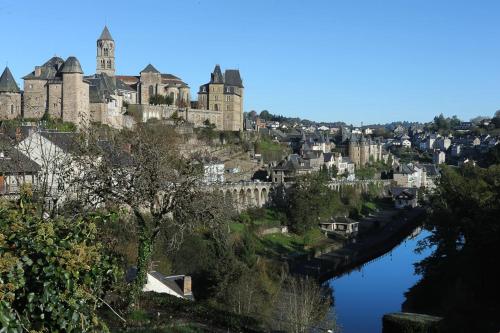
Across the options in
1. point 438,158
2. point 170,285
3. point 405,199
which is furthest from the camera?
point 438,158

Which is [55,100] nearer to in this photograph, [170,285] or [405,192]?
[170,285]

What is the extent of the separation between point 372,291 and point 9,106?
26.8 m

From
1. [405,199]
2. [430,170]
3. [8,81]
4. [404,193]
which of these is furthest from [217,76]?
[430,170]

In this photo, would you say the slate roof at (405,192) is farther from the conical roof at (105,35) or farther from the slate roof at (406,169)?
the conical roof at (105,35)

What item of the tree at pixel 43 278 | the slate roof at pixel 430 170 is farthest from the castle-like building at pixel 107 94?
the slate roof at pixel 430 170

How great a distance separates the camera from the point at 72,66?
40.8 meters

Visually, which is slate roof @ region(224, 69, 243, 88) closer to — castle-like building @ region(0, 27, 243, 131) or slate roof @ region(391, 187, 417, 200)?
castle-like building @ region(0, 27, 243, 131)

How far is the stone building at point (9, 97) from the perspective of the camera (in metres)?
40.7

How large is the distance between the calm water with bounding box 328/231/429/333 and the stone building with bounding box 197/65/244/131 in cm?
2425

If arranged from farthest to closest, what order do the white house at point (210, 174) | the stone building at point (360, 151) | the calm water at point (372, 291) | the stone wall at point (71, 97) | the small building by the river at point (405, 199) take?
the stone building at point (360, 151) < the small building by the river at point (405, 199) < the stone wall at point (71, 97) < the calm water at point (372, 291) < the white house at point (210, 174)

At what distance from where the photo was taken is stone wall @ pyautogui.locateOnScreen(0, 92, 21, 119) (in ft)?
133

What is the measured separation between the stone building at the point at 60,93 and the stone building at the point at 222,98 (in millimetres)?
20708

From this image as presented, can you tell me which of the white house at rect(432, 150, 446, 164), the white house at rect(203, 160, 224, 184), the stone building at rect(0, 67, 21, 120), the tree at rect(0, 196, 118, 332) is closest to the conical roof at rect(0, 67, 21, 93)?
the stone building at rect(0, 67, 21, 120)

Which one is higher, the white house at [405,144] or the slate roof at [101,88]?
the slate roof at [101,88]
